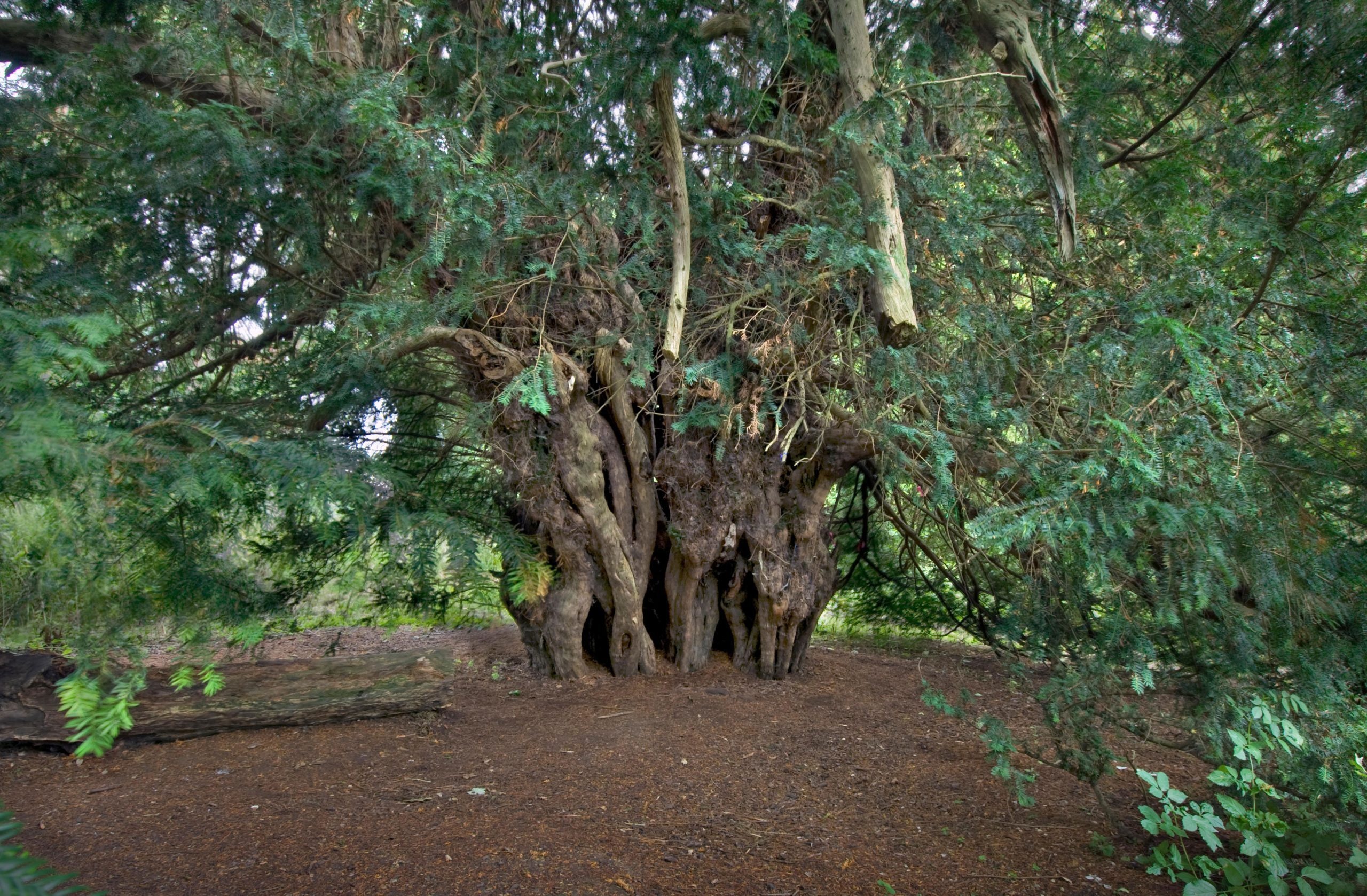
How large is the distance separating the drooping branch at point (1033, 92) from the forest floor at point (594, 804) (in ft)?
7.54

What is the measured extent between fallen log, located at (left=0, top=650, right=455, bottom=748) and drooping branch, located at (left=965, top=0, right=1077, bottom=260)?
394cm

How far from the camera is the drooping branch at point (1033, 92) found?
12.2 feet

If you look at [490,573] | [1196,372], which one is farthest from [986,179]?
[490,573]

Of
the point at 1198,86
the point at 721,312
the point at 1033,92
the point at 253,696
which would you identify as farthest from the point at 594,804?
the point at 1198,86

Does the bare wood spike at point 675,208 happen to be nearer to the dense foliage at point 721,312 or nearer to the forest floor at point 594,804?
the dense foliage at point 721,312

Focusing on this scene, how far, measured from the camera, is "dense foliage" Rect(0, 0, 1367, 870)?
332 centimetres

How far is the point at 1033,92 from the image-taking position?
150 inches

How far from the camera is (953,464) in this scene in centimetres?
458

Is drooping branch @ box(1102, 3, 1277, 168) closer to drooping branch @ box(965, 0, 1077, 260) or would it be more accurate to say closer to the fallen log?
drooping branch @ box(965, 0, 1077, 260)

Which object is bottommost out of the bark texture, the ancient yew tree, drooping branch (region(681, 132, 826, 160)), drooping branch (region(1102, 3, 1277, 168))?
the bark texture

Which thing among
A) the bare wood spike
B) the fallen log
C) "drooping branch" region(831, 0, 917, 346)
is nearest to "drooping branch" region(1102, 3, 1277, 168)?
"drooping branch" region(831, 0, 917, 346)

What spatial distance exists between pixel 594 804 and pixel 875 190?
113 inches

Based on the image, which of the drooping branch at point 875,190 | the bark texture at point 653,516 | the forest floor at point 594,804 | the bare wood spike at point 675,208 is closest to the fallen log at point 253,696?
the forest floor at point 594,804

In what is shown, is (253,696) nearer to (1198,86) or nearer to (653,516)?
(653,516)
